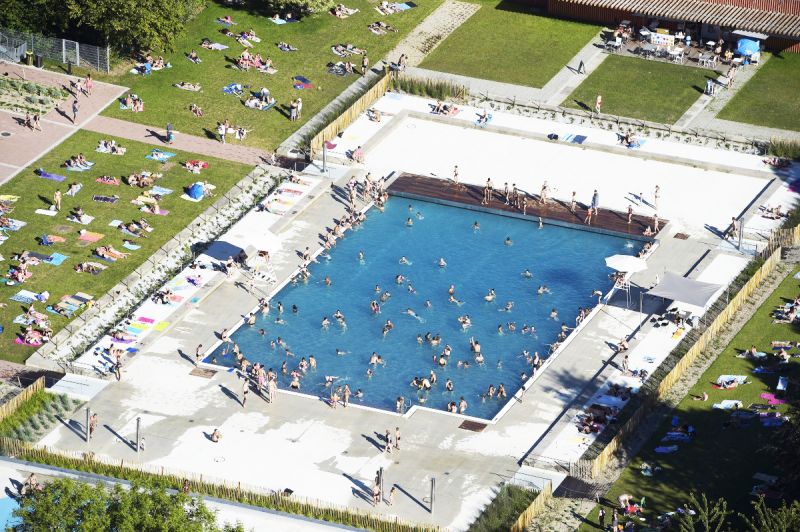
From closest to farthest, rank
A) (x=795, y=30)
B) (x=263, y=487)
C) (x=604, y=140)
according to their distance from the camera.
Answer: (x=263, y=487)
(x=604, y=140)
(x=795, y=30)

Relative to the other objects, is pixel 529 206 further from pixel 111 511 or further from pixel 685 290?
pixel 111 511

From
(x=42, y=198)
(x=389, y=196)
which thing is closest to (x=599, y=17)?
(x=389, y=196)

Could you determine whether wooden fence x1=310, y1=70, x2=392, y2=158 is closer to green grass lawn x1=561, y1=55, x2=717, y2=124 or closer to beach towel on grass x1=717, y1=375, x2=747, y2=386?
green grass lawn x1=561, y1=55, x2=717, y2=124

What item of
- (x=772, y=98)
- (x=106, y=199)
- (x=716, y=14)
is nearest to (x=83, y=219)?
(x=106, y=199)

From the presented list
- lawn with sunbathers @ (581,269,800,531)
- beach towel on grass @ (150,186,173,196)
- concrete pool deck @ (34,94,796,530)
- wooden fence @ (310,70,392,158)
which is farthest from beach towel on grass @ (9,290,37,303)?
lawn with sunbathers @ (581,269,800,531)

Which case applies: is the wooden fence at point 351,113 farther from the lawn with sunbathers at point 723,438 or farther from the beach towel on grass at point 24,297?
the lawn with sunbathers at point 723,438

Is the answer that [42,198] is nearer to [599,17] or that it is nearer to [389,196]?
[389,196]

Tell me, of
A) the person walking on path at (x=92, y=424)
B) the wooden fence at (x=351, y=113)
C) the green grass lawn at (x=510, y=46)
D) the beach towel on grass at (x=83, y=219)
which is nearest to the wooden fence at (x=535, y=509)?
the person walking on path at (x=92, y=424)
